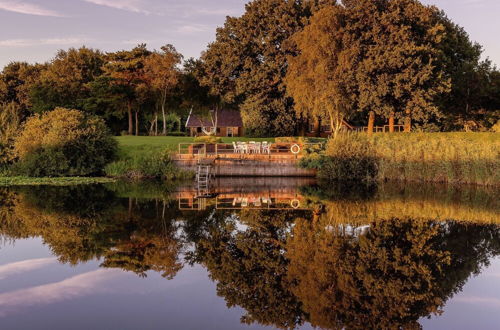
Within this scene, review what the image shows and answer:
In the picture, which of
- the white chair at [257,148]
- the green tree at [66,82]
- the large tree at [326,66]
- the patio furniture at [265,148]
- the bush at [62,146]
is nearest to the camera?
the bush at [62,146]

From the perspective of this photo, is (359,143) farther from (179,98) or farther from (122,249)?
(179,98)

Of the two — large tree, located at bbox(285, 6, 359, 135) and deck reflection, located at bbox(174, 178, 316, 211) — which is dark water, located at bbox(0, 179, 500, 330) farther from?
large tree, located at bbox(285, 6, 359, 135)

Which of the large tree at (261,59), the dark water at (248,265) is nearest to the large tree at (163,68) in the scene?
the large tree at (261,59)

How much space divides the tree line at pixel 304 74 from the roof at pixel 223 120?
7.94 m

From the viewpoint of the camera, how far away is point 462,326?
9.25 meters

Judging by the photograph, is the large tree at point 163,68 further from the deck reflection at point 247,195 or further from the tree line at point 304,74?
the deck reflection at point 247,195

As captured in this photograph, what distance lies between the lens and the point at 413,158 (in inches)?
1242

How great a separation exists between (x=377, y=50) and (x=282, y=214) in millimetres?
→ 24624

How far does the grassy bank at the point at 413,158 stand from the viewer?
29.3 m

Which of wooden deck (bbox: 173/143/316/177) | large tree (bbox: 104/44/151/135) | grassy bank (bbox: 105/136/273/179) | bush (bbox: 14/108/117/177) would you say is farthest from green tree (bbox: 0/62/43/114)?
wooden deck (bbox: 173/143/316/177)

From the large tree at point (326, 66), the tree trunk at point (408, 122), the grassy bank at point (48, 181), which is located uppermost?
the large tree at point (326, 66)

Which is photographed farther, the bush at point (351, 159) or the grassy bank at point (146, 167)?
the grassy bank at point (146, 167)

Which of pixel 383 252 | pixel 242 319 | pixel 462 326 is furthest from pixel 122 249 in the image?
pixel 462 326

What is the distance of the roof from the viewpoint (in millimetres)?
77062
